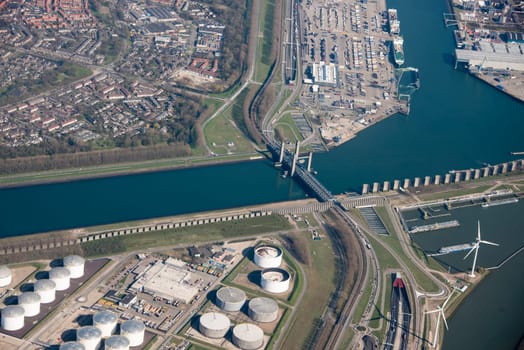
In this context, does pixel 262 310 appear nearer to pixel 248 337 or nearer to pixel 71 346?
pixel 248 337

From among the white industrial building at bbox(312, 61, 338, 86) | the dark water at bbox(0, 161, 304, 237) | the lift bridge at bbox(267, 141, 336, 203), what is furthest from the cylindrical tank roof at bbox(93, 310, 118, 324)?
the white industrial building at bbox(312, 61, 338, 86)

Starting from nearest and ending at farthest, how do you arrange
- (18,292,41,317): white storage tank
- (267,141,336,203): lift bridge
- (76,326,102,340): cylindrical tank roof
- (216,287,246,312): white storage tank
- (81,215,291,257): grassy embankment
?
(76,326,102,340): cylindrical tank roof
(18,292,41,317): white storage tank
(216,287,246,312): white storage tank
(81,215,291,257): grassy embankment
(267,141,336,203): lift bridge

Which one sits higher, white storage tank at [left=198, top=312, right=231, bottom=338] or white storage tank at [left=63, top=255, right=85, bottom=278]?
white storage tank at [left=63, top=255, right=85, bottom=278]

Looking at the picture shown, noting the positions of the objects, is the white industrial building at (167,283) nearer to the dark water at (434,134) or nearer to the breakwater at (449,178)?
the dark water at (434,134)

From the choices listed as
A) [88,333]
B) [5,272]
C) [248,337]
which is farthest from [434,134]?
[88,333]

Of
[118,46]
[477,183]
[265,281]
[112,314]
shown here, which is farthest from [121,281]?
[118,46]

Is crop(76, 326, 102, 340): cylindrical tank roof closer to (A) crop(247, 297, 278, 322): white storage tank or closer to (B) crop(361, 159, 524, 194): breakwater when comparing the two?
(A) crop(247, 297, 278, 322): white storage tank

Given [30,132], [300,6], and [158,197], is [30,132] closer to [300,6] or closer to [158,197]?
[158,197]
